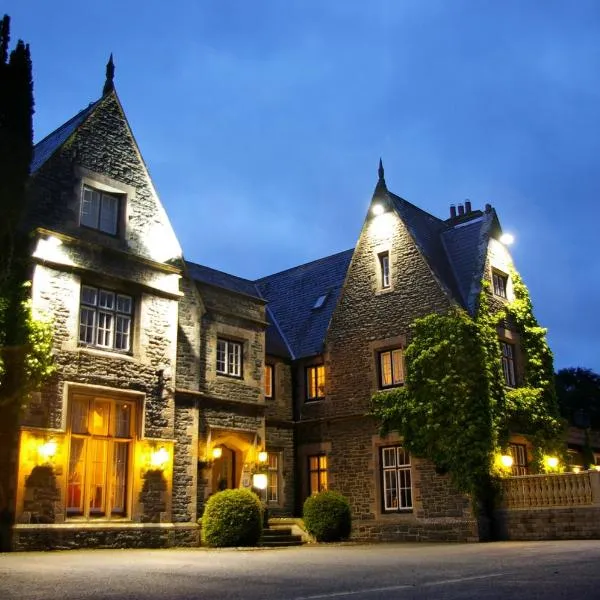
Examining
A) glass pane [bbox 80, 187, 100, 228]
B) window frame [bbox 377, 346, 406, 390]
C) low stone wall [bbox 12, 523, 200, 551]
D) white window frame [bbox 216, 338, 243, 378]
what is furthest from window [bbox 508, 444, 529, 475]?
glass pane [bbox 80, 187, 100, 228]

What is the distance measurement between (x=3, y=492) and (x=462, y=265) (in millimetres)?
15562

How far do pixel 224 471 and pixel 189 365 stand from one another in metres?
3.94

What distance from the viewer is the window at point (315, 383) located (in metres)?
25.7

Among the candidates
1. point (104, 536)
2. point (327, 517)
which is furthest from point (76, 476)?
point (327, 517)

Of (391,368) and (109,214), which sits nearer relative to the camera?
(109,214)

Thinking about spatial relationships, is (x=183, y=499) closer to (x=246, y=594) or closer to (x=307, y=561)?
(x=307, y=561)

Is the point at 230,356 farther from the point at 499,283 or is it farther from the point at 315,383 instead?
the point at 499,283

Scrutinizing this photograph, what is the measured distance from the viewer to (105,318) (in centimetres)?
1847

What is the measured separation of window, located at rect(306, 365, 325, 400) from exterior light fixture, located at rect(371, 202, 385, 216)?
5.59 m

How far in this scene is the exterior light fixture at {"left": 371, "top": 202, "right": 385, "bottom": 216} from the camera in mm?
25516

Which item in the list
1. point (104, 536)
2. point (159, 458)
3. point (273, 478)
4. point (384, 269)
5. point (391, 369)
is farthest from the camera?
point (384, 269)

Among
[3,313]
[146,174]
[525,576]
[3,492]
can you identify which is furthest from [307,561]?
[146,174]

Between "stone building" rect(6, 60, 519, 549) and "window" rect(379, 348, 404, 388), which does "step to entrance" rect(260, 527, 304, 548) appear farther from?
"window" rect(379, 348, 404, 388)

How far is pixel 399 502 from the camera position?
2262 centimetres
